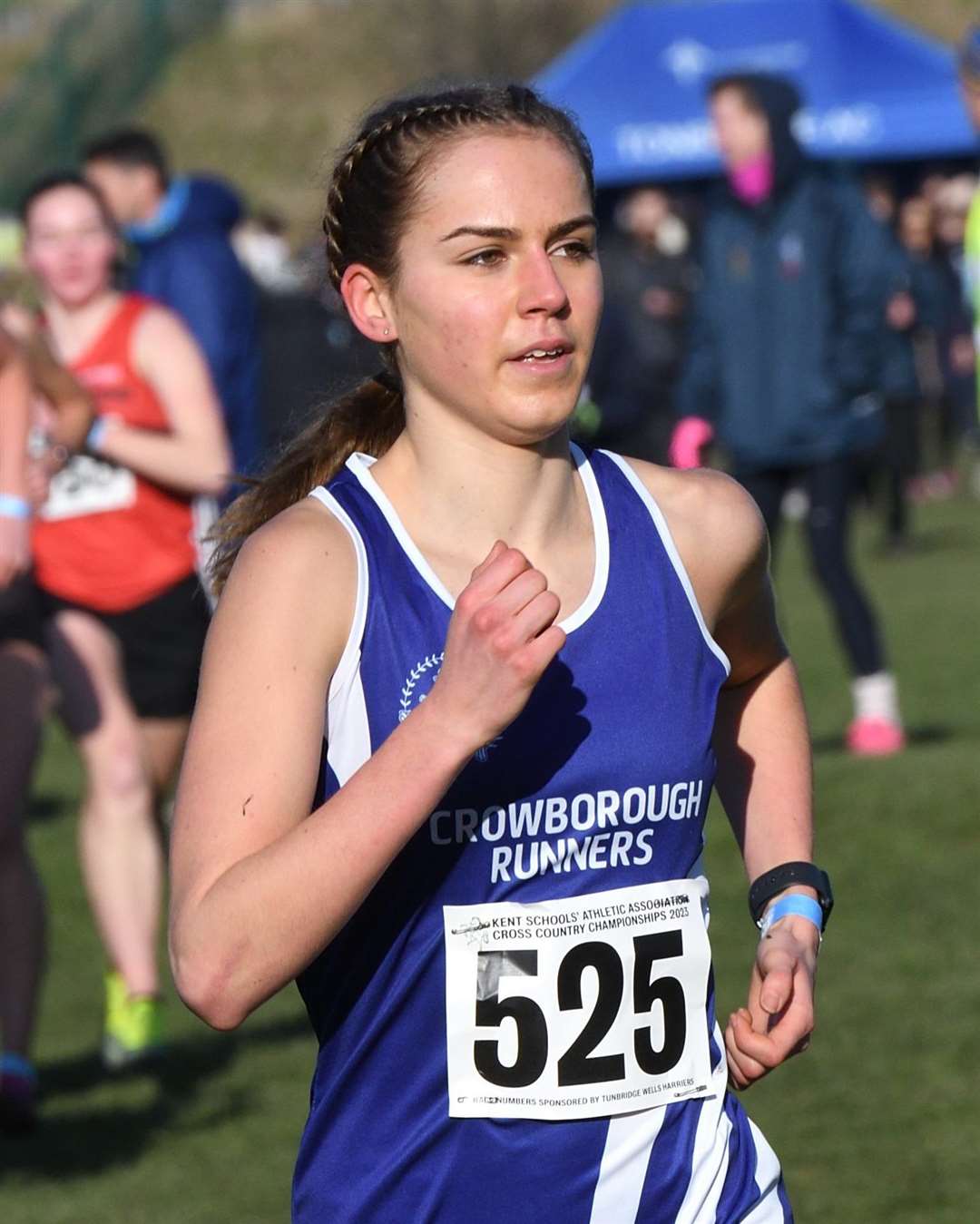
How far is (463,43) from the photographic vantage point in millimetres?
44500

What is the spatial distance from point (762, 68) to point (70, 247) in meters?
16.2

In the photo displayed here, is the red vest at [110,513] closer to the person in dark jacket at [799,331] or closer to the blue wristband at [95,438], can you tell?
the blue wristband at [95,438]

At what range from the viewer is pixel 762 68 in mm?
21422

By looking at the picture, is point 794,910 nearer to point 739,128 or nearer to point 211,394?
point 211,394

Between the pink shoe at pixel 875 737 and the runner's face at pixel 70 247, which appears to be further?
the pink shoe at pixel 875 737

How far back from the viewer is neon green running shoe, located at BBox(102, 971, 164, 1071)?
19.4ft

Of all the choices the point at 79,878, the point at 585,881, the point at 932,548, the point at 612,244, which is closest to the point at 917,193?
the point at 612,244

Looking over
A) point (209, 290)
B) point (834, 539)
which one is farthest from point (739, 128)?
point (209, 290)

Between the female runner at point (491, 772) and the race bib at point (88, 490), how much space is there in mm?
3634

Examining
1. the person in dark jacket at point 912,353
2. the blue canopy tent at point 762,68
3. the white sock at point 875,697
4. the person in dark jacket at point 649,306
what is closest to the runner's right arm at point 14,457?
the white sock at point 875,697

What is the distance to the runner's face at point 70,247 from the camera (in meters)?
6.20

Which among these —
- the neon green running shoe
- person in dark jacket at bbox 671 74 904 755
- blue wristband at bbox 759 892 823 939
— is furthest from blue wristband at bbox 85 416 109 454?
blue wristband at bbox 759 892 823 939

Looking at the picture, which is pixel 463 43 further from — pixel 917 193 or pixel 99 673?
pixel 99 673

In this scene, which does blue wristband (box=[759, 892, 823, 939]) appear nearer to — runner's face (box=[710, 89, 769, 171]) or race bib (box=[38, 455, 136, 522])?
race bib (box=[38, 455, 136, 522])
